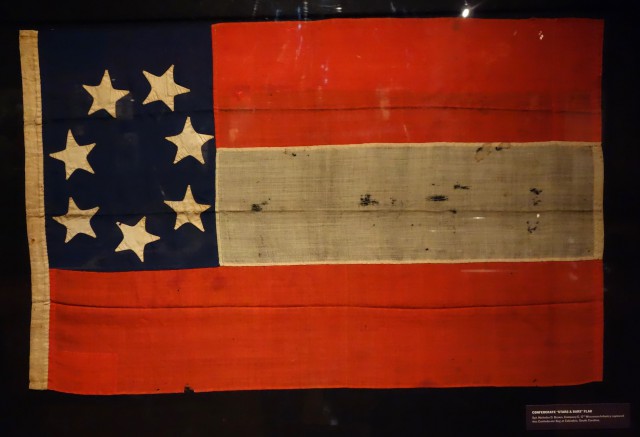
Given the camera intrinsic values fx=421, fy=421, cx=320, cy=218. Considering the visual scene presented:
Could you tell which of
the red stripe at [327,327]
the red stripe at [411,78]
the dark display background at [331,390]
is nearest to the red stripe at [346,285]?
the red stripe at [327,327]

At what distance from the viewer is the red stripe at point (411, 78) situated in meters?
1.59

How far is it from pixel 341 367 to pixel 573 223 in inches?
41.5

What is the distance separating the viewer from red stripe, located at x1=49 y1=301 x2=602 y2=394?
164cm

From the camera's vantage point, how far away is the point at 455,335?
1.65 meters

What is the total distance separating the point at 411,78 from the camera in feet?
5.23

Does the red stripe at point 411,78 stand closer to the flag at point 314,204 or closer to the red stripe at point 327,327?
the flag at point 314,204

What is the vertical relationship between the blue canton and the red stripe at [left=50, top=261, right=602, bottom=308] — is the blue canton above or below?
above

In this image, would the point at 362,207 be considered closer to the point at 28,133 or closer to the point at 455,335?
the point at 455,335

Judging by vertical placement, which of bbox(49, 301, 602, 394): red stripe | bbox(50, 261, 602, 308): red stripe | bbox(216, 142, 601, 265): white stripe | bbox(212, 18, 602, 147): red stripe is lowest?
bbox(49, 301, 602, 394): red stripe

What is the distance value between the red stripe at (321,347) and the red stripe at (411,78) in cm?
70

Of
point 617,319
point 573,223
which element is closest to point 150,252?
point 573,223

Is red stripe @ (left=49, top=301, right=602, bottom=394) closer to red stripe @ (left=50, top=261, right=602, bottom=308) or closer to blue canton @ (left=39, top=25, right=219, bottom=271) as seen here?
red stripe @ (left=50, top=261, right=602, bottom=308)

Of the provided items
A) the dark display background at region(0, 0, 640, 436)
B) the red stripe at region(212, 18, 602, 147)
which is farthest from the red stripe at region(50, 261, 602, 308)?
the red stripe at region(212, 18, 602, 147)

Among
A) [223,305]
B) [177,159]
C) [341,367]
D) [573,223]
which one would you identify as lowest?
[341,367]
